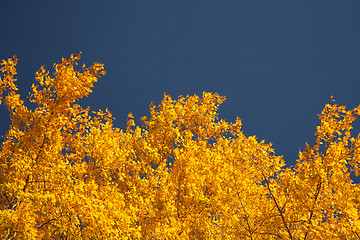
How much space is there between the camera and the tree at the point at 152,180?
598 centimetres

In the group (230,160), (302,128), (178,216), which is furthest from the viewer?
(302,128)

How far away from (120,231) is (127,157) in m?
3.53

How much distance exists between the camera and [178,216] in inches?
319

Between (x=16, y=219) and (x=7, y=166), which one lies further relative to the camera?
(x=7, y=166)

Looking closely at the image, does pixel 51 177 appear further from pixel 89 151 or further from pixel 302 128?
pixel 302 128

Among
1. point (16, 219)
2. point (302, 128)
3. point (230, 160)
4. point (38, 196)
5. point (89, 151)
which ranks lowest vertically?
point (16, 219)

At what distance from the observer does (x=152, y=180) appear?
24.4 feet

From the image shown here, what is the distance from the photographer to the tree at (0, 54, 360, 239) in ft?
19.6

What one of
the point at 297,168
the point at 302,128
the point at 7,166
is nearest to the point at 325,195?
the point at 297,168

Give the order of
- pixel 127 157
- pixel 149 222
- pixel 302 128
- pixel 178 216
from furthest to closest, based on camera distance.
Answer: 1. pixel 302 128
2. pixel 127 157
3. pixel 178 216
4. pixel 149 222

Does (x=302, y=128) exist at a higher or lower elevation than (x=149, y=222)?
higher

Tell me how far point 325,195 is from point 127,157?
15.8ft

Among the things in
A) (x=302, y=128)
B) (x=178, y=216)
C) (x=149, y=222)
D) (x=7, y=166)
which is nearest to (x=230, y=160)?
(x=178, y=216)

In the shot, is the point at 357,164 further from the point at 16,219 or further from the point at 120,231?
the point at 16,219
